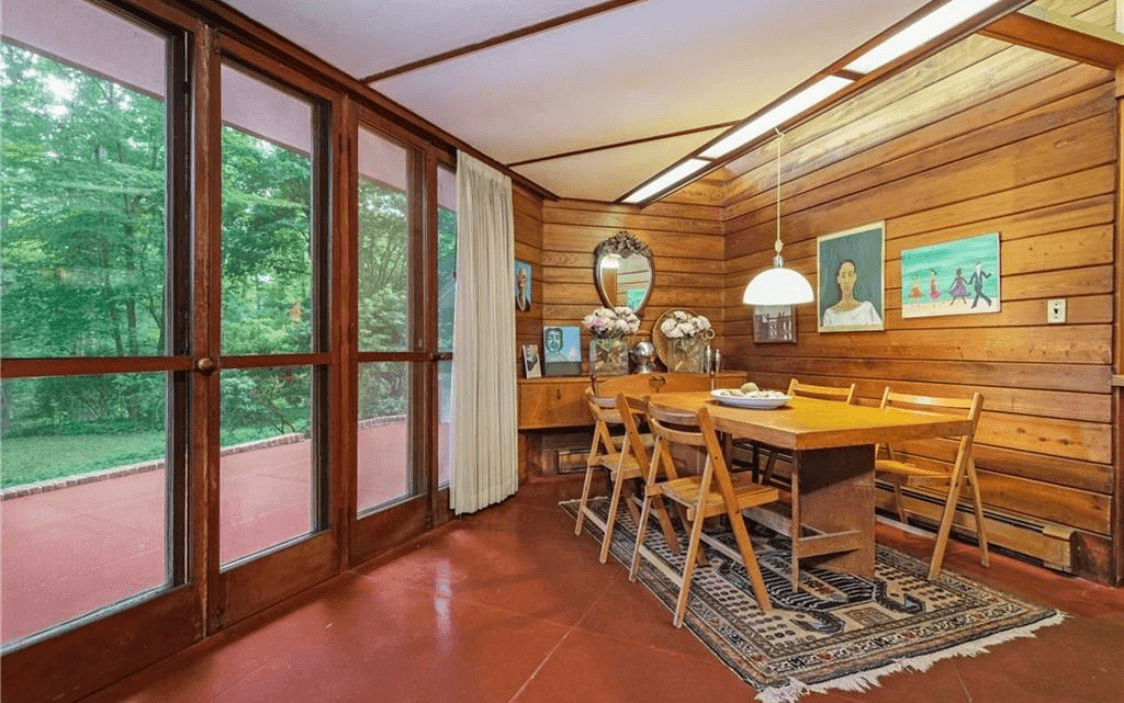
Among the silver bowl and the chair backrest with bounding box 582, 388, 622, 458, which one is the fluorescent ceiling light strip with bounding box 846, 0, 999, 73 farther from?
the silver bowl

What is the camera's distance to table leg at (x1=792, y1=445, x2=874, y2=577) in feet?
7.66

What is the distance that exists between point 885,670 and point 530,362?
2871mm

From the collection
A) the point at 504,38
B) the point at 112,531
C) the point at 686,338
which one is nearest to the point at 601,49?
the point at 504,38

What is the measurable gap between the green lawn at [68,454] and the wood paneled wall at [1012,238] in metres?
3.77

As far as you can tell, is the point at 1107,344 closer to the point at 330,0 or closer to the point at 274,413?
the point at 330,0

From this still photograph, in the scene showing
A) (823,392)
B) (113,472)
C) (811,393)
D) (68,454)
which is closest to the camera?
(68,454)

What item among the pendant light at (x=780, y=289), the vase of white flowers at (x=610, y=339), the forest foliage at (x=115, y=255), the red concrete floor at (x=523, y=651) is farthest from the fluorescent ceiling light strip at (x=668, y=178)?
the red concrete floor at (x=523, y=651)

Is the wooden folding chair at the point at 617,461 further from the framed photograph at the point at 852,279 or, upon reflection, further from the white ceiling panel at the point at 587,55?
the framed photograph at the point at 852,279

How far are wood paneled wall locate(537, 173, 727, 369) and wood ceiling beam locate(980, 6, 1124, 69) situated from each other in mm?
2754

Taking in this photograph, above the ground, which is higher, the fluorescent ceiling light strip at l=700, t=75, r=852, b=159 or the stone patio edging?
the fluorescent ceiling light strip at l=700, t=75, r=852, b=159

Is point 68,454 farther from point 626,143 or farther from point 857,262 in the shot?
point 857,262

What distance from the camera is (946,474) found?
263 centimetres

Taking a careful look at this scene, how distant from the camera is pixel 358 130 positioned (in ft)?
8.55

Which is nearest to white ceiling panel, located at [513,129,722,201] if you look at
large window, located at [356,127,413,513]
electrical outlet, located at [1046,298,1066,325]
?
large window, located at [356,127,413,513]
